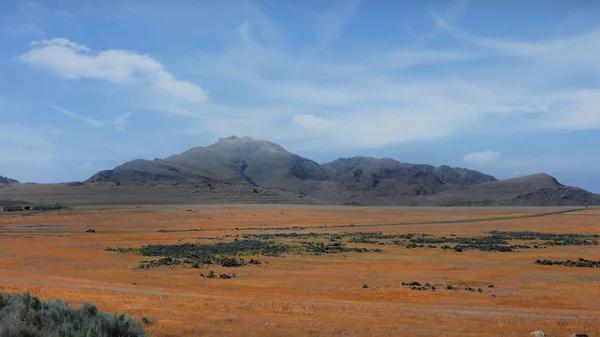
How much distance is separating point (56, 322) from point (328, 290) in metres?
16.5

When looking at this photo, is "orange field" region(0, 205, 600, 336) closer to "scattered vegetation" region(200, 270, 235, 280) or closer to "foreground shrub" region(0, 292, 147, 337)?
"scattered vegetation" region(200, 270, 235, 280)

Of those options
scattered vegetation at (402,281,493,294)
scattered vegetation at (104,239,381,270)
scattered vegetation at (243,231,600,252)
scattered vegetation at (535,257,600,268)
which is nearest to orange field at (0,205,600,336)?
scattered vegetation at (402,281,493,294)

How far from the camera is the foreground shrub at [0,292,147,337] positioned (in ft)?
33.2

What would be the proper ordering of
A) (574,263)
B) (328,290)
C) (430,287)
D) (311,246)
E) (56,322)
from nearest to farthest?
(56,322)
(328,290)
(430,287)
(574,263)
(311,246)

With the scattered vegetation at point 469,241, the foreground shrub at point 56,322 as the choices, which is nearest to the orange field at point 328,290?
the foreground shrub at point 56,322

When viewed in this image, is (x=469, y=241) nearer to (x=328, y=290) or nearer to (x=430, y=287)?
(x=430, y=287)

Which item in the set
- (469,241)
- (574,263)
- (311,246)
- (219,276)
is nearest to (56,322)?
(219,276)

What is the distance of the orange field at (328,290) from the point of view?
610 inches

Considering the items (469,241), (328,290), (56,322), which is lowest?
(328,290)

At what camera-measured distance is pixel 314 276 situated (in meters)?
32.1

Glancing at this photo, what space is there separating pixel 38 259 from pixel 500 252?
125 ft

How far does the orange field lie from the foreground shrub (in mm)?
2003

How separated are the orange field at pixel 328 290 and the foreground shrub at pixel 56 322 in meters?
2.00

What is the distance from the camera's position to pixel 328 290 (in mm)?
26500
